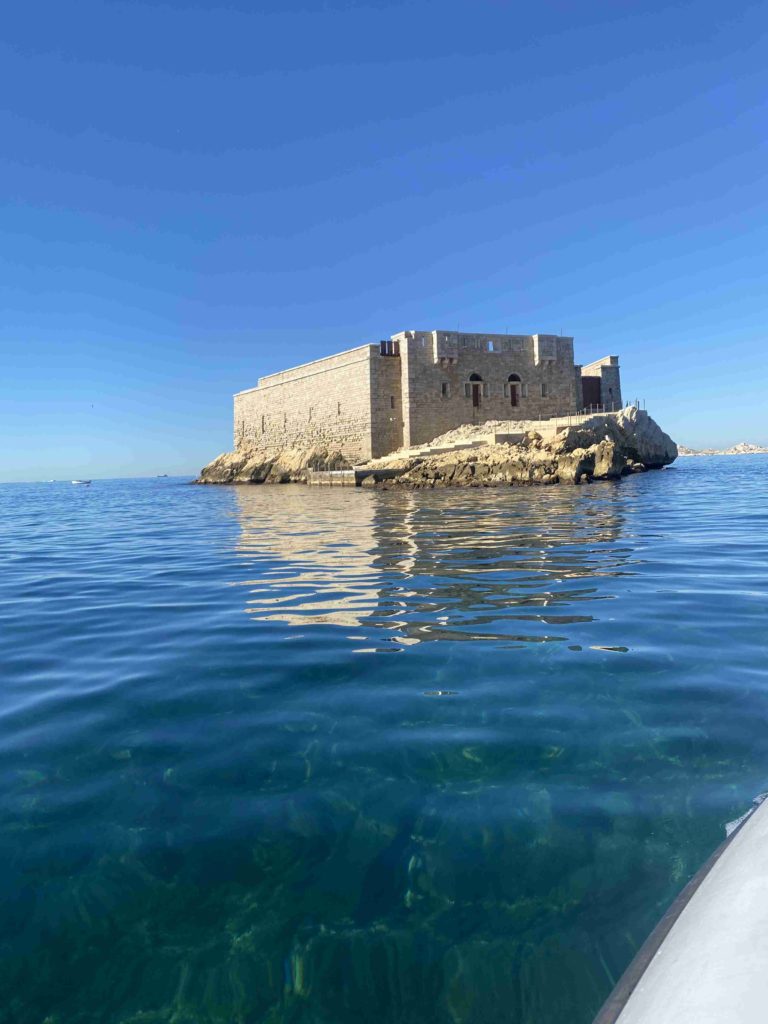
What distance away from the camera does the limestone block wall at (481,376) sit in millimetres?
32438

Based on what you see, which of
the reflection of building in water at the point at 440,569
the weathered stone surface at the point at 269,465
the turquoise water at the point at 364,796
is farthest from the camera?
the weathered stone surface at the point at 269,465

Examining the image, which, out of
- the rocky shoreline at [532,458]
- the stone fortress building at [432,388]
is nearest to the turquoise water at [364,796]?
the rocky shoreline at [532,458]

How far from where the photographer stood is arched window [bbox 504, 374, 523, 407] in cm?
3444

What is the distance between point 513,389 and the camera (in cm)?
3459

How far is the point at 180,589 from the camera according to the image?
7051 millimetres

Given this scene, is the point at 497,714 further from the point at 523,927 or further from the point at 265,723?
the point at 523,927

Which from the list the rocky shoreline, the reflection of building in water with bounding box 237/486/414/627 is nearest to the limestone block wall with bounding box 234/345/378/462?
the rocky shoreline

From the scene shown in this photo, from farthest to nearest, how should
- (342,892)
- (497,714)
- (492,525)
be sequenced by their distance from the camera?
(492,525) → (497,714) → (342,892)

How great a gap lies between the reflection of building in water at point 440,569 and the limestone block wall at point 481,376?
18186 millimetres

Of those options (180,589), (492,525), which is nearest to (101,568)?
(180,589)

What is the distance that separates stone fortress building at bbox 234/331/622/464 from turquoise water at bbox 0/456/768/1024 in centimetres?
2717

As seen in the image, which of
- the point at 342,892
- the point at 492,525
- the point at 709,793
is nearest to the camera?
the point at 342,892

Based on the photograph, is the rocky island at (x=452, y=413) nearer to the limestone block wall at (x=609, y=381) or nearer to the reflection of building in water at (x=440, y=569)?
the limestone block wall at (x=609, y=381)

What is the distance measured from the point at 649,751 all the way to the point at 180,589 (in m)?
5.25
